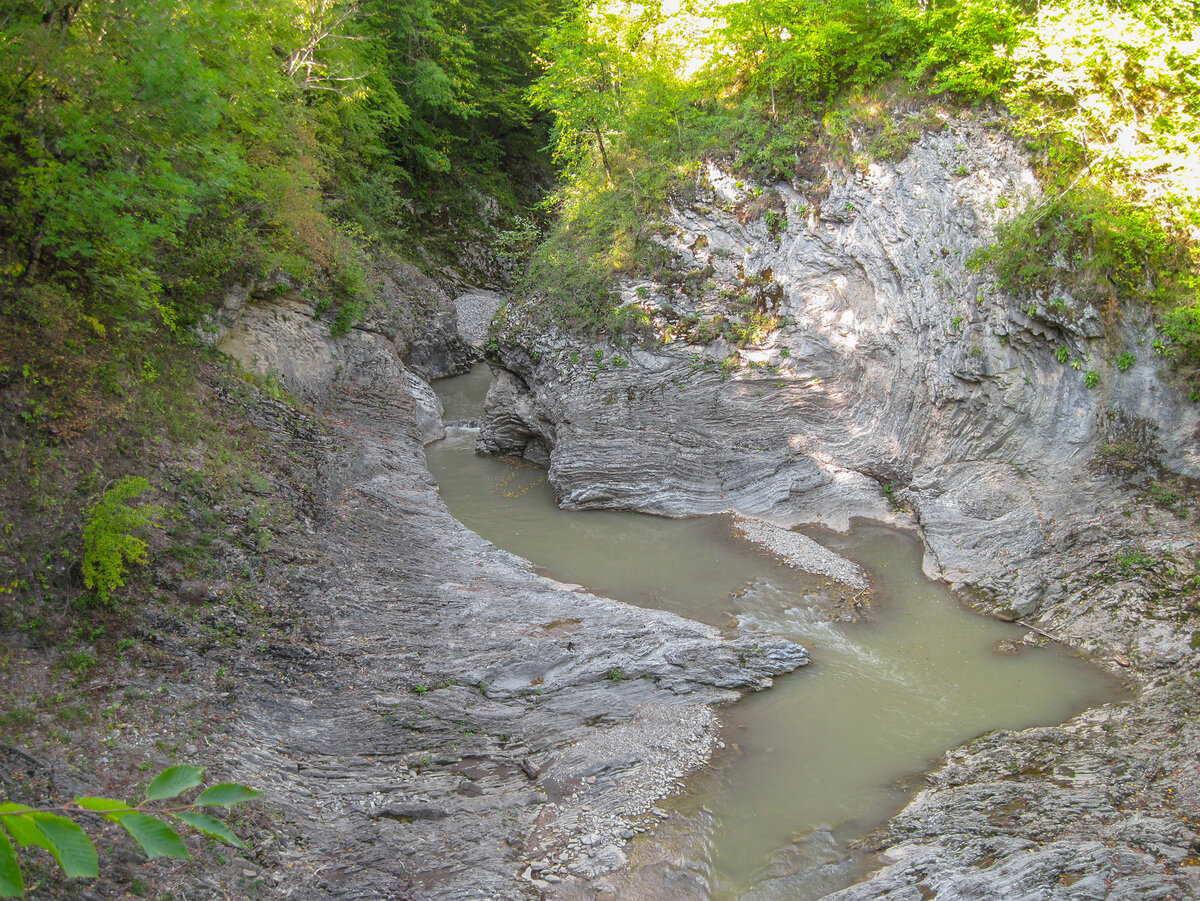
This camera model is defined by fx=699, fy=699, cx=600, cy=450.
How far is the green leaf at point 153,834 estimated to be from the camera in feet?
5.38

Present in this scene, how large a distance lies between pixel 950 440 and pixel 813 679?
6.26 m

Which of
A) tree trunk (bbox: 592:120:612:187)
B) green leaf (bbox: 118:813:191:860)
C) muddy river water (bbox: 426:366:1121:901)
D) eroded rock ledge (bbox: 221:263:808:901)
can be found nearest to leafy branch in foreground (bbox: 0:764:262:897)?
green leaf (bbox: 118:813:191:860)

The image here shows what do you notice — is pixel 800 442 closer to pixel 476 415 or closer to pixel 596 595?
pixel 596 595

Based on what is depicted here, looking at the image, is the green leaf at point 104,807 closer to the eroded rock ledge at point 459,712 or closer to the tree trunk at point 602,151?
the eroded rock ledge at point 459,712

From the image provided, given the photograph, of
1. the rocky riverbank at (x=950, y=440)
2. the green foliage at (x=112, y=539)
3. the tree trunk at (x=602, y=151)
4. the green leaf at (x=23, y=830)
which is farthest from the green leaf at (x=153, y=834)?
the tree trunk at (x=602, y=151)

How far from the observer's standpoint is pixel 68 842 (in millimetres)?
1662

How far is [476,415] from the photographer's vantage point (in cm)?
2122

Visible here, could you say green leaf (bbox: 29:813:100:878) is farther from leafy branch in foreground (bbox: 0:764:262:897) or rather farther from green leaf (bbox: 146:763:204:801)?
green leaf (bbox: 146:763:204:801)

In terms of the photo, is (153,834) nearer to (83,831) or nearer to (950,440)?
(83,831)

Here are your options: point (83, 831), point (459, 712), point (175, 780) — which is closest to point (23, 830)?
point (83, 831)

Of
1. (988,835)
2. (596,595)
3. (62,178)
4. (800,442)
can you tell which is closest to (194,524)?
(62,178)

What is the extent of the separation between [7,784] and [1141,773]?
10.4m

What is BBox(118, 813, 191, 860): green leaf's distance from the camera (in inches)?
64.6

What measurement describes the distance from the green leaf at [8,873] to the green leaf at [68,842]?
66mm
